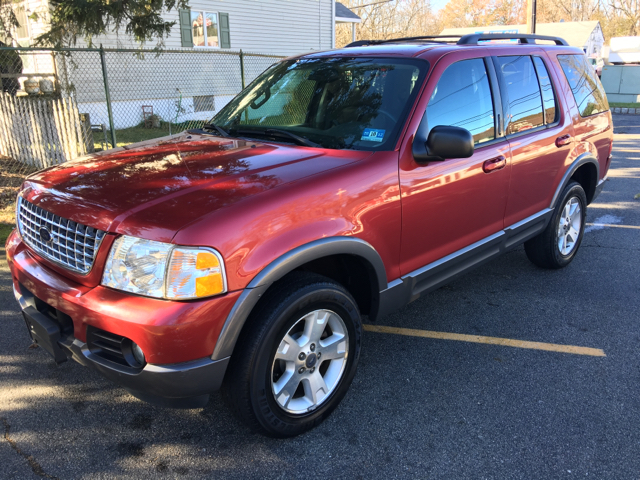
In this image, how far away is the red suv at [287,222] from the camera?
228 cm

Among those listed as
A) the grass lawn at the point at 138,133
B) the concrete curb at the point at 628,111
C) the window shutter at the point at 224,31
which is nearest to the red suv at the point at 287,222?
the grass lawn at the point at 138,133

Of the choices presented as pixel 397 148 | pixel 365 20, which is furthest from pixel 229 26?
pixel 365 20

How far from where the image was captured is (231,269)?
7.53 ft

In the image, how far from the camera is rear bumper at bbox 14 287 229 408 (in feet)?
7.40

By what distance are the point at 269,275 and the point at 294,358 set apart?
0.54 m

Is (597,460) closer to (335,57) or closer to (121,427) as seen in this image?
(121,427)

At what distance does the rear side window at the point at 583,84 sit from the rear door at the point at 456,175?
1.43 metres

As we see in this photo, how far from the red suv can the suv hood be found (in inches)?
0.5

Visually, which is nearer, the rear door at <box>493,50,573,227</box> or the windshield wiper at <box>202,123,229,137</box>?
the windshield wiper at <box>202,123,229,137</box>

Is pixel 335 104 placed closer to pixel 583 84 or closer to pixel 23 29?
pixel 583 84

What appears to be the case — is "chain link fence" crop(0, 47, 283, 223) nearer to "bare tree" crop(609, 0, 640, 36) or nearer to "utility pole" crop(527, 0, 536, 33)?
"utility pole" crop(527, 0, 536, 33)

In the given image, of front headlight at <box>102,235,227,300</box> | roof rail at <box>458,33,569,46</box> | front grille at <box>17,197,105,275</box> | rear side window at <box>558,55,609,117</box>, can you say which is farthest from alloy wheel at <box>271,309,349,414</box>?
rear side window at <box>558,55,609,117</box>

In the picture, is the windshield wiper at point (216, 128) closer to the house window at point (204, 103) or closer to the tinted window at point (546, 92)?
the tinted window at point (546, 92)

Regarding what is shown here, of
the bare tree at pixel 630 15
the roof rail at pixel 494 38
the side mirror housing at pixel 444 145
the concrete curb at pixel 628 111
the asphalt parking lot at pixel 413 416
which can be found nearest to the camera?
the asphalt parking lot at pixel 413 416
